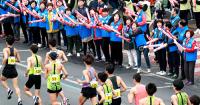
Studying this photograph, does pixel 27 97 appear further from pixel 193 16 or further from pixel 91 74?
pixel 193 16

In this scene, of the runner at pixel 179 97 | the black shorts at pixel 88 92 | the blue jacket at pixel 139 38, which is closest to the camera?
the runner at pixel 179 97

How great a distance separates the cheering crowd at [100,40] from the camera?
14.4 meters

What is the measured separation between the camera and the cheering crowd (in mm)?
14406

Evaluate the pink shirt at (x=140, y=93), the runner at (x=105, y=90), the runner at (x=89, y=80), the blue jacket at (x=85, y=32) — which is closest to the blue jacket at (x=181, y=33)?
the blue jacket at (x=85, y=32)

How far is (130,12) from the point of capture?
22797mm

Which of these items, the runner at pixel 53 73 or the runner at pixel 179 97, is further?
the runner at pixel 53 73

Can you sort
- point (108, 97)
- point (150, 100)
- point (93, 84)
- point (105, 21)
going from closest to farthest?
point (150, 100), point (108, 97), point (93, 84), point (105, 21)

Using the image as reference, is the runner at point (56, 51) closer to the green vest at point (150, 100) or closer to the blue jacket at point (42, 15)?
the green vest at point (150, 100)

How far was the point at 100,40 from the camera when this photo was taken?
21766mm

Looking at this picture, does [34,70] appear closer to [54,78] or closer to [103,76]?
[54,78]

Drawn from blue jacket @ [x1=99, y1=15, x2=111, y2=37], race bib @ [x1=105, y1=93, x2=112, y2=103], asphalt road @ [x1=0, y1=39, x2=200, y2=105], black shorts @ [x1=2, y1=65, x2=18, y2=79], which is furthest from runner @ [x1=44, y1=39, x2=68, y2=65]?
blue jacket @ [x1=99, y1=15, x2=111, y2=37]

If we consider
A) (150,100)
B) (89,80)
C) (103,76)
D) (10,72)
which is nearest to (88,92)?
(89,80)

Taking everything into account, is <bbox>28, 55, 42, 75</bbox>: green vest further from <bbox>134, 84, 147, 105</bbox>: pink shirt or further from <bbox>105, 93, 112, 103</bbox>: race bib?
<bbox>134, 84, 147, 105</bbox>: pink shirt

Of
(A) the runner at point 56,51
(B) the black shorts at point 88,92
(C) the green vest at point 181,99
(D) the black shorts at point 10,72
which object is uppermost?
(A) the runner at point 56,51
